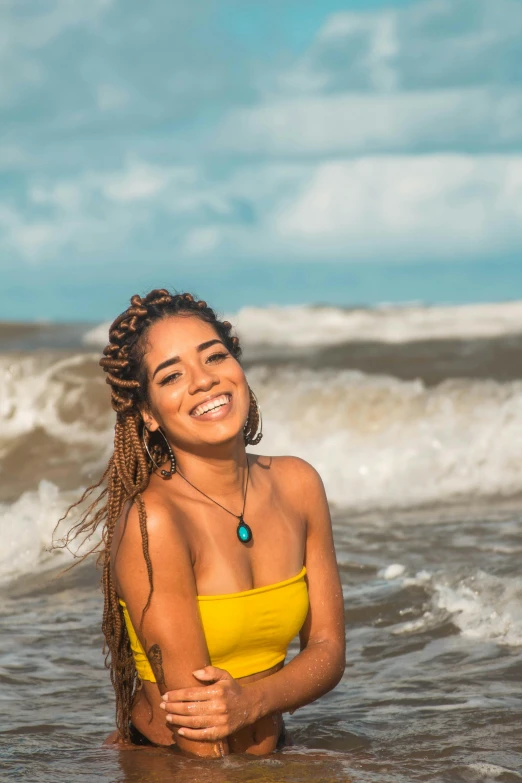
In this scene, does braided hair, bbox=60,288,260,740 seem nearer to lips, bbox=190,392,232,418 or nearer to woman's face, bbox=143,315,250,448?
woman's face, bbox=143,315,250,448

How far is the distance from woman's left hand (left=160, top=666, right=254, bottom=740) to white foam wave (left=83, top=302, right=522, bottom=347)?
A: 15.2 m

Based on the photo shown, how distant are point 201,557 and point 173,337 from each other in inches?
29.9

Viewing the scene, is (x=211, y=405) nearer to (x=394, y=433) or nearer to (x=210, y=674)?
(x=210, y=674)

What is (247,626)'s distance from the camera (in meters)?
3.71

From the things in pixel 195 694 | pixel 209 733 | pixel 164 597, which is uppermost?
pixel 164 597

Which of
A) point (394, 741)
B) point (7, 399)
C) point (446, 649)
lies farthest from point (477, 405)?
Answer: point (394, 741)

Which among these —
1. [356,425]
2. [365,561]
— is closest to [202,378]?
[365,561]

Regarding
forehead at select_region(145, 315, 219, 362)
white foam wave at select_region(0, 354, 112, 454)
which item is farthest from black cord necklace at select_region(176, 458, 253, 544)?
white foam wave at select_region(0, 354, 112, 454)

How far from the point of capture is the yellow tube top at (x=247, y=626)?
144 inches

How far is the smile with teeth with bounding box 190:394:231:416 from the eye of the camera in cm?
381

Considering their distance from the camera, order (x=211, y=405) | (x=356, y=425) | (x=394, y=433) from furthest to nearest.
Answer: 1. (x=356, y=425)
2. (x=394, y=433)
3. (x=211, y=405)

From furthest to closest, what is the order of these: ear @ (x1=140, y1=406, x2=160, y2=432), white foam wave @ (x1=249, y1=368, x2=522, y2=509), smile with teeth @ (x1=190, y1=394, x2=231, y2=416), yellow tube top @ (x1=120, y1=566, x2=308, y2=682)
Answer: white foam wave @ (x1=249, y1=368, x2=522, y2=509) < ear @ (x1=140, y1=406, x2=160, y2=432) < smile with teeth @ (x1=190, y1=394, x2=231, y2=416) < yellow tube top @ (x1=120, y1=566, x2=308, y2=682)

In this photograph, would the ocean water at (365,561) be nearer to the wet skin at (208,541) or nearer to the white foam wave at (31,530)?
the white foam wave at (31,530)

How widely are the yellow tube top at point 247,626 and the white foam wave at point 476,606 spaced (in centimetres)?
222
